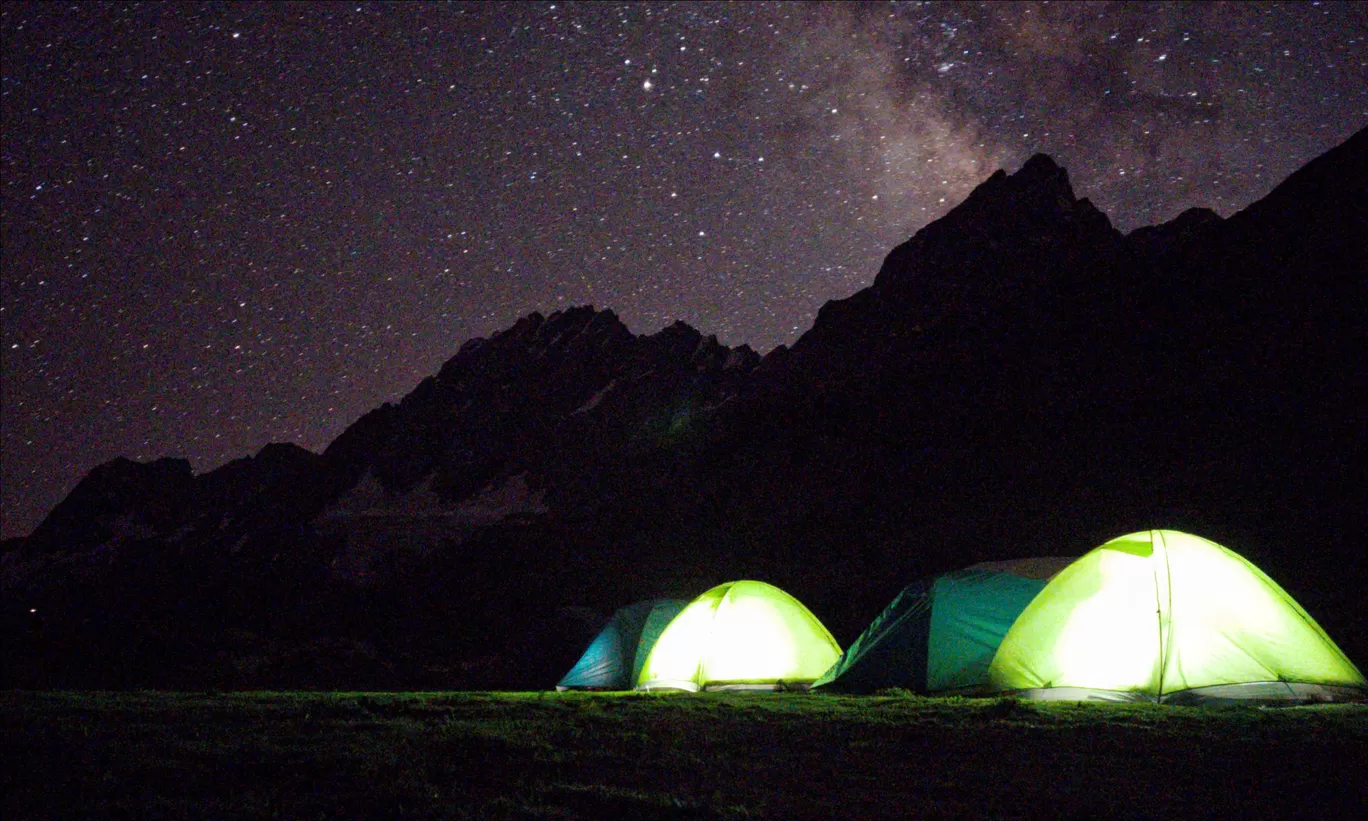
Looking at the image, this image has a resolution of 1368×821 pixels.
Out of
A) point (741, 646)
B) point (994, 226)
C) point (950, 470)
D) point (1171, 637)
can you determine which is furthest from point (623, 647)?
point (994, 226)

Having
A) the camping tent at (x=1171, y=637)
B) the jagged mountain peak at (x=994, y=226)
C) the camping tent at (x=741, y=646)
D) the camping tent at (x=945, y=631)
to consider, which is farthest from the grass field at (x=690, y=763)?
the jagged mountain peak at (x=994, y=226)

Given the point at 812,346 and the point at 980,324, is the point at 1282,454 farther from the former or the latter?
the point at 812,346

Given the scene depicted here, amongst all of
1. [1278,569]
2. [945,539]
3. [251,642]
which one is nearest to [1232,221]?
[945,539]

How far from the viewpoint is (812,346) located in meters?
127

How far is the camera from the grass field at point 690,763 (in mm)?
5059

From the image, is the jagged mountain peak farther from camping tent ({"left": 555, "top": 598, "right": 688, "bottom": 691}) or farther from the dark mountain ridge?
camping tent ({"left": 555, "top": 598, "right": 688, "bottom": 691})

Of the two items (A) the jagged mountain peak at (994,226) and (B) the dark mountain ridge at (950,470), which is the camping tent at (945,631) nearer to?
(B) the dark mountain ridge at (950,470)

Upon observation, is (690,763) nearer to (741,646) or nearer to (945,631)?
(945,631)

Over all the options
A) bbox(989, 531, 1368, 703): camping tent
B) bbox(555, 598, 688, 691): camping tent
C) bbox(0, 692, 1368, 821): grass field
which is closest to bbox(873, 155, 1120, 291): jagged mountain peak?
bbox(555, 598, 688, 691): camping tent

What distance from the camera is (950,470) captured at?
3145 inches

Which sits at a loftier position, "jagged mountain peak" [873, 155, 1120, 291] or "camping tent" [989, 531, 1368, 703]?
"jagged mountain peak" [873, 155, 1120, 291]

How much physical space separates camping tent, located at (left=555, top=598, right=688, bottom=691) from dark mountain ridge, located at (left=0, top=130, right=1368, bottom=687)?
5.22 meters

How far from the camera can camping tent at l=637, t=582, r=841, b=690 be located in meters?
16.2

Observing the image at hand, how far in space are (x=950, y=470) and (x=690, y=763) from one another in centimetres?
7749
